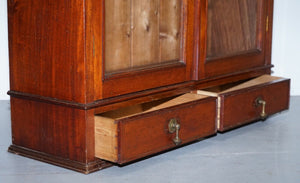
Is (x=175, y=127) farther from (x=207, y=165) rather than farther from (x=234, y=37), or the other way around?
(x=234, y=37)

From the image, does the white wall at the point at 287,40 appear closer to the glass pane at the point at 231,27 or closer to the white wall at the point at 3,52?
the glass pane at the point at 231,27

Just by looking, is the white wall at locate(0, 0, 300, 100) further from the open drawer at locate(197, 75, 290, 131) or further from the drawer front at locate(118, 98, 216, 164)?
the drawer front at locate(118, 98, 216, 164)

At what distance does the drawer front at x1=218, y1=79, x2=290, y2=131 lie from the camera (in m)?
2.43

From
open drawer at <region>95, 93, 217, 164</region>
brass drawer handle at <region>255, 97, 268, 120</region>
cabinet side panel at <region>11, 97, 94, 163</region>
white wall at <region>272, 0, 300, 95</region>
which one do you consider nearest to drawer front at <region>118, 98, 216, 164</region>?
open drawer at <region>95, 93, 217, 164</region>

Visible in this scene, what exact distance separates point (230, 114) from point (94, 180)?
0.73 meters

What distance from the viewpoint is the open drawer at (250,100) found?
95.3 inches

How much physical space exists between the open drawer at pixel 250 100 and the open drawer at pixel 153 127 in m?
0.07

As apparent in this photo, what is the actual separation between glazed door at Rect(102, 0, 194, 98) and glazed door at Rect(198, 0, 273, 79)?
106 mm

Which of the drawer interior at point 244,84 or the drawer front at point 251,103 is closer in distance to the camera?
the drawer front at point 251,103

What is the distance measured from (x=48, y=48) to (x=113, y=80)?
0.25 m

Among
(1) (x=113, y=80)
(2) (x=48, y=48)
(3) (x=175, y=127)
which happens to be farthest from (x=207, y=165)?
(2) (x=48, y=48)

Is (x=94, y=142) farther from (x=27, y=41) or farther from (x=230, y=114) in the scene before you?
(x=230, y=114)

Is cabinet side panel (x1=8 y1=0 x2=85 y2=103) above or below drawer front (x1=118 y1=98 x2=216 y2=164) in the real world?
above

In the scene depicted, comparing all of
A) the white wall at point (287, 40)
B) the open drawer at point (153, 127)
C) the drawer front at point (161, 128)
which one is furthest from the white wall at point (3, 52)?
the white wall at point (287, 40)
